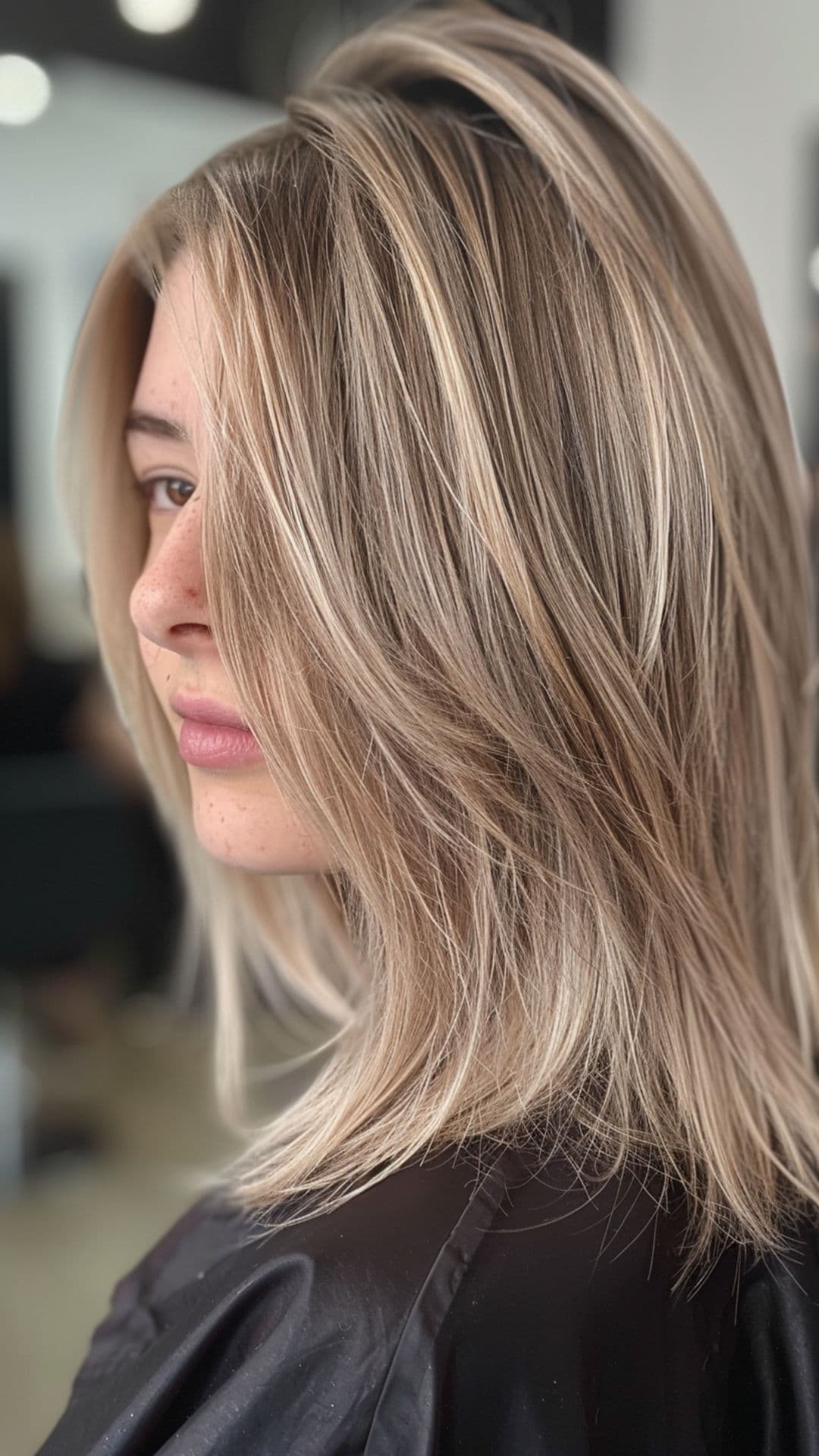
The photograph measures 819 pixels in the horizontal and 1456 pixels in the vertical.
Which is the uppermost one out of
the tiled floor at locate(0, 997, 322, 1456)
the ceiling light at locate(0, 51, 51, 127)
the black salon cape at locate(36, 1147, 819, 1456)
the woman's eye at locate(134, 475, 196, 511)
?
the ceiling light at locate(0, 51, 51, 127)

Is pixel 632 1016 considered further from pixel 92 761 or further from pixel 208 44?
pixel 208 44

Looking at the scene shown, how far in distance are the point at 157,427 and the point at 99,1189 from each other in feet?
4.99

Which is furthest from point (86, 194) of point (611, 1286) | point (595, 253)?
point (611, 1286)

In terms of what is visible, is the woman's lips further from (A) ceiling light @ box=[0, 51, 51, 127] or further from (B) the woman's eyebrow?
(A) ceiling light @ box=[0, 51, 51, 127]

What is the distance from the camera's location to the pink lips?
0.62 m

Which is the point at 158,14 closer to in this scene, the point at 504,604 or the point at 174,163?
the point at 174,163

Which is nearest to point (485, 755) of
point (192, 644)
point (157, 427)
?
point (192, 644)

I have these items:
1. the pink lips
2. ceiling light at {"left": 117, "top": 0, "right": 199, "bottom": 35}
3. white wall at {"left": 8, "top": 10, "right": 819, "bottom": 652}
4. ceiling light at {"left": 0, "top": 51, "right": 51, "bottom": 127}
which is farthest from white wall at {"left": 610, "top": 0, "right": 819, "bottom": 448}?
the pink lips

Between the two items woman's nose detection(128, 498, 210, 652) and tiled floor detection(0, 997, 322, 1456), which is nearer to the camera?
woman's nose detection(128, 498, 210, 652)

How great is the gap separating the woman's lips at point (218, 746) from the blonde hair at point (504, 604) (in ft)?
0.17

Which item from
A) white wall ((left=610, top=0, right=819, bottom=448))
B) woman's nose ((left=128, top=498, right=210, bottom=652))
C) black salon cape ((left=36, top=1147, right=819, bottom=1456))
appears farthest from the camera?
white wall ((left=610, top=0, right=819, bottom=448))

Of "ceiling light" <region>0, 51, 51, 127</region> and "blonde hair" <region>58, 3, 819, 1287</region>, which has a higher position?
"ceiling light" <region>0, 51, 51, 127</region>

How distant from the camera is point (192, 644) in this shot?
62 cm

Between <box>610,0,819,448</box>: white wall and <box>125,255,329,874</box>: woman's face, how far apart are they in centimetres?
122
